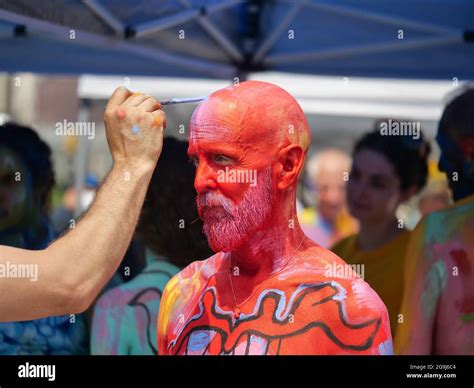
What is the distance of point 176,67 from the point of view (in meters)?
4.00

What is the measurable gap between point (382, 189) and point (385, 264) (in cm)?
40

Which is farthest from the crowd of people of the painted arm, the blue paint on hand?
the painted arm

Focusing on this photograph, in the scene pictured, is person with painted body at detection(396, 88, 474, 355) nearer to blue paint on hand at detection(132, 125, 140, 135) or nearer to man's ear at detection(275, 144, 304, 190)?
man's ear at detection(275, 144, 304, 190)

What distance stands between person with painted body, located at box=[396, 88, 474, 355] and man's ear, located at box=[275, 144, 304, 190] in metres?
1.03

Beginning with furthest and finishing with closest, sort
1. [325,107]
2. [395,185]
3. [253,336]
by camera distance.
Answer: [325,107] → [395,185] → [253,336]

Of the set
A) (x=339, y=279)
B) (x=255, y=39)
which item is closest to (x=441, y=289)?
(x=339, y=279)

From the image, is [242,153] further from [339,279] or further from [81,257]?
[81,257]

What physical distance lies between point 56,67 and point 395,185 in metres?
1.75

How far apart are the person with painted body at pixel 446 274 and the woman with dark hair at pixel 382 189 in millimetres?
408

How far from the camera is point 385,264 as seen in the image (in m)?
3.56

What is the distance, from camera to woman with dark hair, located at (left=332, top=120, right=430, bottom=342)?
372cm

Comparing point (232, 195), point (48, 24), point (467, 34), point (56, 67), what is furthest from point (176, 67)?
point (232, 195)
